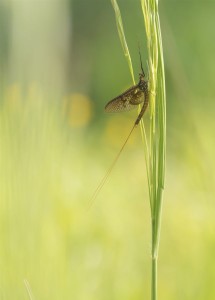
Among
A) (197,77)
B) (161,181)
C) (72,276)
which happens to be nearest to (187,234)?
(72,276)

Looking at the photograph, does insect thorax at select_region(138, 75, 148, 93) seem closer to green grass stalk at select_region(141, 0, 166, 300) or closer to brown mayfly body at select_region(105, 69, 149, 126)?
brown mayfly body at select_region(105, 69, 149, 126)

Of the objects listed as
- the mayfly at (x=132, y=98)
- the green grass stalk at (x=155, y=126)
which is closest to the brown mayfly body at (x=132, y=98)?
the mayfly at (x=132, y=98)

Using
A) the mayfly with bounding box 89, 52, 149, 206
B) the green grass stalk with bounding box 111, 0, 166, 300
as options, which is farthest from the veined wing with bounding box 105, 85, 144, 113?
the green grass stalk with bounding box 111, 0, 166, 300

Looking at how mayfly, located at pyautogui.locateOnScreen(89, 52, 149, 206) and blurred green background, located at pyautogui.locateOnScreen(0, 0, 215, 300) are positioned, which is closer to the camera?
blurred green background, located at pyautogui.locateOnScreen(0, 0, 215, 300)

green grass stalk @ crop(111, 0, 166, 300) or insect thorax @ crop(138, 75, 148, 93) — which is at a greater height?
insect thorax @ crop(138, 75, 148, 93)

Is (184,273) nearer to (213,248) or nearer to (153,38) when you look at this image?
(213,248)

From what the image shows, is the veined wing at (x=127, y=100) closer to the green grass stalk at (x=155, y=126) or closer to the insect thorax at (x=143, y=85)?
the insect thorax at (x=143, y=85)
